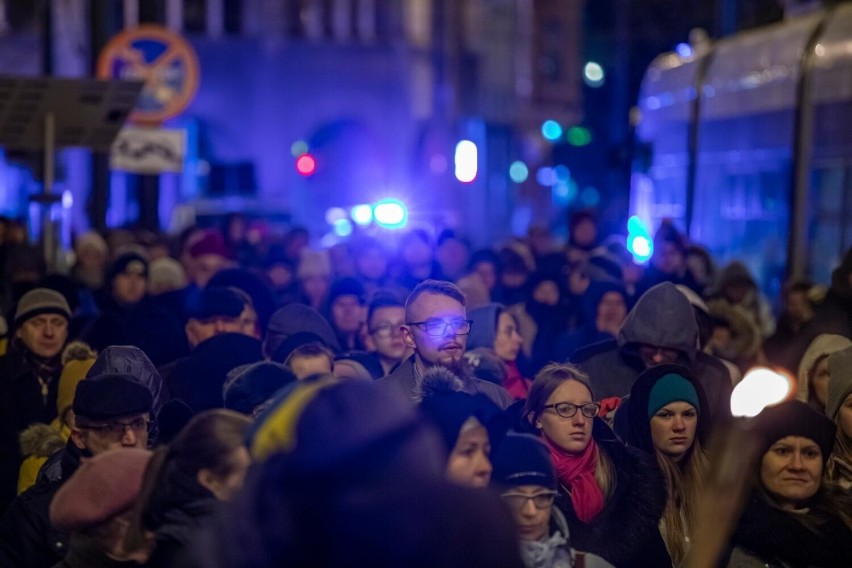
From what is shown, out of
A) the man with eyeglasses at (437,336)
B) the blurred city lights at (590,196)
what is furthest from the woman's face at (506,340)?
the blurred city lights at (590,196)

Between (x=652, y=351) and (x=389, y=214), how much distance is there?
50.9 feet

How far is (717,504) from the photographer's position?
366 centimetres

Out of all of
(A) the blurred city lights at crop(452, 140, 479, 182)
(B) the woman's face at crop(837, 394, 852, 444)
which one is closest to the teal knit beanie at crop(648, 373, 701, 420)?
(B) the woman's face at crop(837, 394, 852, 444)

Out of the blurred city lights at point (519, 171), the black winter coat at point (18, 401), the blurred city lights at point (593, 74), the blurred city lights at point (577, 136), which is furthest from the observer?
the blurred city lights at point (593, 74)

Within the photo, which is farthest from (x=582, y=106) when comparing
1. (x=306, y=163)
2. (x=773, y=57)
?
(x=773, y=57)

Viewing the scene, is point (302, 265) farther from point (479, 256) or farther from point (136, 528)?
point (136, 528)

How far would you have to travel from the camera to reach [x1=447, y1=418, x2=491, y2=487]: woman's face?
13.7 ft

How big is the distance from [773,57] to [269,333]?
461 inches

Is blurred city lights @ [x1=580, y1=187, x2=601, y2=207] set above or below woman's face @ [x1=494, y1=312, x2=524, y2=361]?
below

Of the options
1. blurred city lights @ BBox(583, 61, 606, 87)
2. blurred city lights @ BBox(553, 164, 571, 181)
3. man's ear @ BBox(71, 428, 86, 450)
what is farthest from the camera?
blurred city lights @ BBox(583, 61, 606, 87)

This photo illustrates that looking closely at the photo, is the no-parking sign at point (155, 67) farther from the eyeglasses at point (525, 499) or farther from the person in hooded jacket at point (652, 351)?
the eyeglasses at point (525, 499)

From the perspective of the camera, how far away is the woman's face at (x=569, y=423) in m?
5.88

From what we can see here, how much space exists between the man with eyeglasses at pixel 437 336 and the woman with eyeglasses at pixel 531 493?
191cm

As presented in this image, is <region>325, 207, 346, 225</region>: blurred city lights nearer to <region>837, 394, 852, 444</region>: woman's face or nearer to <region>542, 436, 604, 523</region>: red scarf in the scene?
<region>837, 394, 852, 444</region>: woman's face
